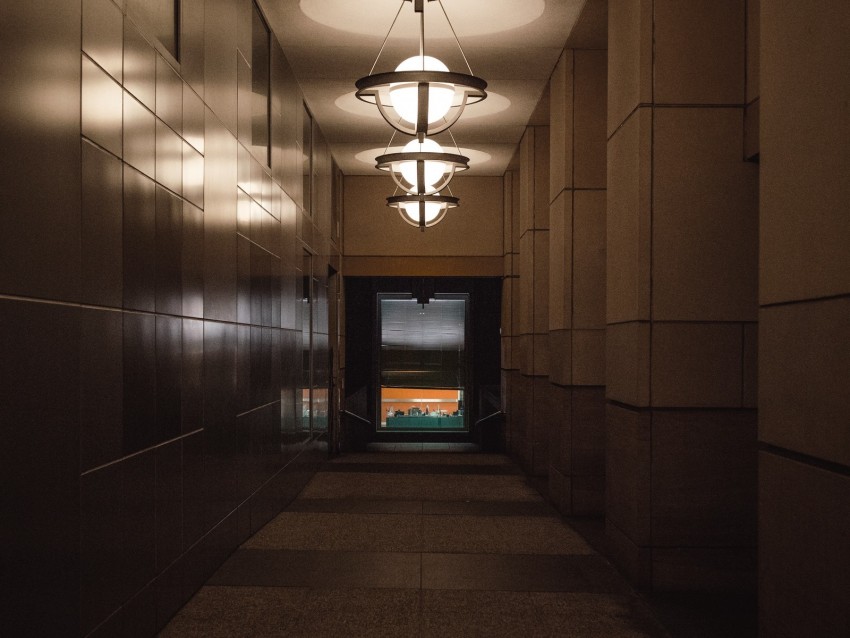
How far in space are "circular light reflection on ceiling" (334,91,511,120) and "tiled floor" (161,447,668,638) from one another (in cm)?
468

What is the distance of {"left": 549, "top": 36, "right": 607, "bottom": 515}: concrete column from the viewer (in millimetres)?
8641

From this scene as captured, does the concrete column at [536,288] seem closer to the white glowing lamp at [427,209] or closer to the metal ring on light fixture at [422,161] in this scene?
the white glowing lamp at [427,209]

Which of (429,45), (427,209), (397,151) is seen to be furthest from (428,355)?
(429,45)

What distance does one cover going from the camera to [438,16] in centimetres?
802

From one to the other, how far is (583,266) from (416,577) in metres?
3.71

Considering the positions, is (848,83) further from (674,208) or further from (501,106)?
(501,106)

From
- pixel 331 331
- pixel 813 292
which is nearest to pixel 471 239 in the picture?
pixel 331 331

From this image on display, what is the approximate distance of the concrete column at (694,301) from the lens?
19.3 ft

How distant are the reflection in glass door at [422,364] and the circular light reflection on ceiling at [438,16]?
1047 centimetres

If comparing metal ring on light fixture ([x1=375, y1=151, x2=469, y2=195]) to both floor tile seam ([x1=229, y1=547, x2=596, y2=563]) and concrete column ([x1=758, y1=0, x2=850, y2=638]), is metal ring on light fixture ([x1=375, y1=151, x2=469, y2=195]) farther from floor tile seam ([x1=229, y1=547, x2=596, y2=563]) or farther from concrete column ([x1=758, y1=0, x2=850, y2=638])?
concrete column ([x1=758, y1=0, x2=850, y2=638])

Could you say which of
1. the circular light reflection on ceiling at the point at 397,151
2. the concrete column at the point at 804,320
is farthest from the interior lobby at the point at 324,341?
the circular light reflection on ceiling at the point at 397,151

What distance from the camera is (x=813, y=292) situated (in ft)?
10.2

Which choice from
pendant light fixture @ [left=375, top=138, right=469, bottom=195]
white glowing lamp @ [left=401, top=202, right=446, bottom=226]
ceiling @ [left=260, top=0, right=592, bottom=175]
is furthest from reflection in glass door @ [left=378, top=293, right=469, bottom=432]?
pendant light fixture @ [left=375, top=138, right=469, bottom=195]

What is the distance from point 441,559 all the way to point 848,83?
493 cm
